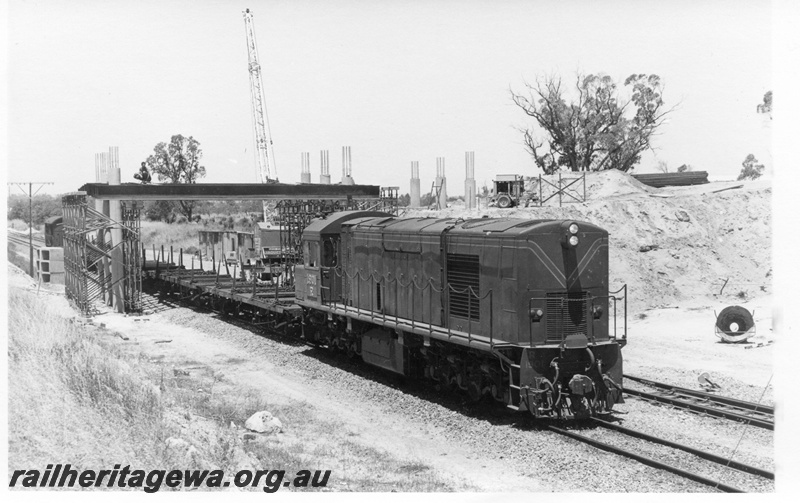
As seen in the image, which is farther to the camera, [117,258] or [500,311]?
A: [117,258]

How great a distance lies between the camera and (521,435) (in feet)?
38.5

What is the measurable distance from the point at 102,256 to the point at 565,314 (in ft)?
63.6

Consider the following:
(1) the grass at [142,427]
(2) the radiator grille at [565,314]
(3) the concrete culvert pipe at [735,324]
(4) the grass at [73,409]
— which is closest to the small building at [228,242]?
(1) the grass at [142,427]

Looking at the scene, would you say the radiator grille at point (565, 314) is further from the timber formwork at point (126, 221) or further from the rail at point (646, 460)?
the timber formwork at point (126, 221)

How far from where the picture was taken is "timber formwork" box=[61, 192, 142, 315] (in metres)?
26.5

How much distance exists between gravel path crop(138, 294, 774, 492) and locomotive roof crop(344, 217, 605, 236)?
9.87 ft

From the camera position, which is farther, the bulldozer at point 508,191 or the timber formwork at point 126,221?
the bulldozer at point 508,191

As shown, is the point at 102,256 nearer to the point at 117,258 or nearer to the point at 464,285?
the point at 117,258

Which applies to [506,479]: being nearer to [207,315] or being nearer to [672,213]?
[207,315]

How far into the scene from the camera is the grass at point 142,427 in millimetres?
9742

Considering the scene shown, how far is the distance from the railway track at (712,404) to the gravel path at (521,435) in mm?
264

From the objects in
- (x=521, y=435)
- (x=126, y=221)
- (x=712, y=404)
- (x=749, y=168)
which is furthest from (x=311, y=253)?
(x=749, y=168)

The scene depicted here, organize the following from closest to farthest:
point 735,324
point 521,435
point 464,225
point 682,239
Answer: point 521,435 → point 464,225 → point 735,324 → point 682,239

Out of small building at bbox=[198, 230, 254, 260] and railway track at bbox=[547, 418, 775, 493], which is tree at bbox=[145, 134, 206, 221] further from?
railway track at bbox=[547, 418, 775, 493]
